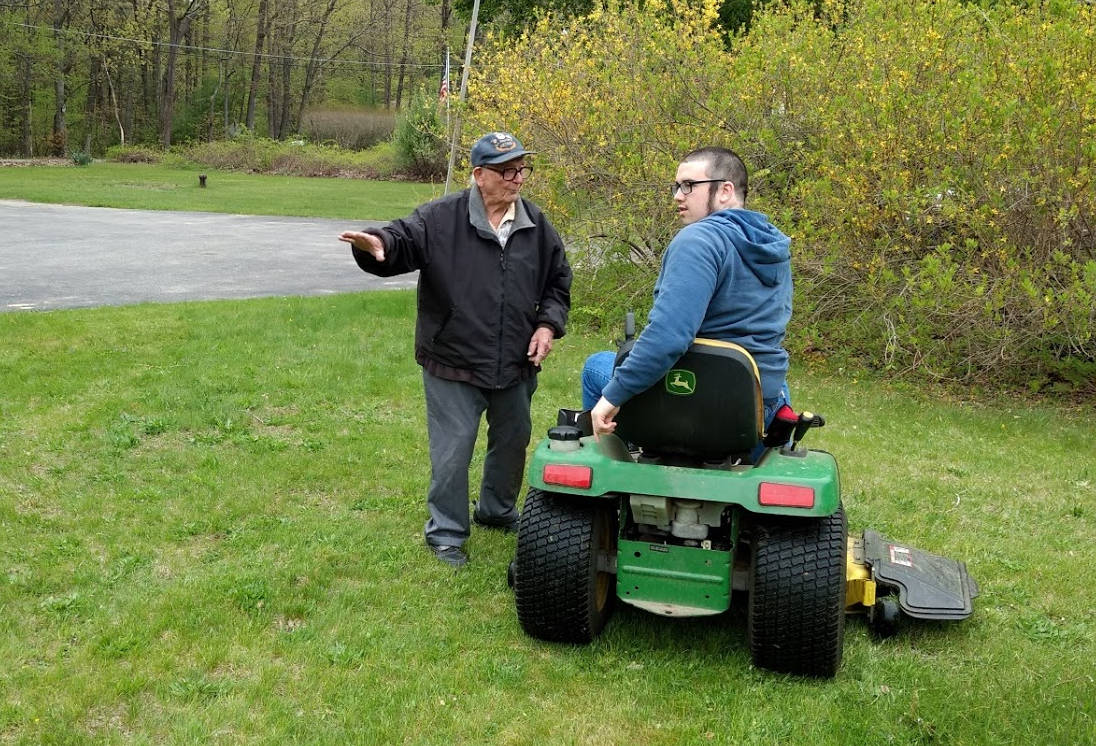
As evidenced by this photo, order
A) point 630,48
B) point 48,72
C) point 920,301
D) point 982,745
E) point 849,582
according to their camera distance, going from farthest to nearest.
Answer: point 48,72
point 630,48
point 920,301
point 849,582
point 982,745

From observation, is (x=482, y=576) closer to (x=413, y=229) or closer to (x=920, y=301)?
(x=413, y=229)

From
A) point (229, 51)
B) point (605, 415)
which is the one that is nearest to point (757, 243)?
point (605, 415)

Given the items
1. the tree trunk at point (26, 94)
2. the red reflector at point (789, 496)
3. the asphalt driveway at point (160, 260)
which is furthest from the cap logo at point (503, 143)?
the tree trunk at point (26, 94)

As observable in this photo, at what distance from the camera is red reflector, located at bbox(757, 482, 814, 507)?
340 cm

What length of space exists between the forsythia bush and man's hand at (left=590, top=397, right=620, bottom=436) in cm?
504

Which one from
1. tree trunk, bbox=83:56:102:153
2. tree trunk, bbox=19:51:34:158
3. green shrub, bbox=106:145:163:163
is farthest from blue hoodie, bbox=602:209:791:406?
tree trunk, bbox=83:56:102:153

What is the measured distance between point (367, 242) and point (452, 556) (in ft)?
4.67

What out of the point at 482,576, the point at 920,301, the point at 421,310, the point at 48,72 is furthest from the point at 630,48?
→ the point at 48,72

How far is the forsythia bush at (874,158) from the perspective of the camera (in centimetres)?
791

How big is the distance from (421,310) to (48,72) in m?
52.6

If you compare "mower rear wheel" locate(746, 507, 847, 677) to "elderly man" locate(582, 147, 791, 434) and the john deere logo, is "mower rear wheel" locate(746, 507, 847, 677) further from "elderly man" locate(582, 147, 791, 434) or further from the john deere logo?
the john deere logo

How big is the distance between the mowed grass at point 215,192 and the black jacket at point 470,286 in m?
19.9

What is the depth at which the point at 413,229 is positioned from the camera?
4406mm

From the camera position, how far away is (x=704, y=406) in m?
3.38
